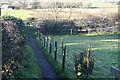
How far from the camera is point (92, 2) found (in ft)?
198

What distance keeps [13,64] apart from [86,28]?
30.1m

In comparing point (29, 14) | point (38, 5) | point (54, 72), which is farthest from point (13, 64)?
point (38, 5)

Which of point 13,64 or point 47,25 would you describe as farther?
point 47,25

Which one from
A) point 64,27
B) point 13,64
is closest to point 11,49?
point 13,64

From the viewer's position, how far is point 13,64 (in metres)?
7.23

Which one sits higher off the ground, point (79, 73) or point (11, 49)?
point (11, 49)

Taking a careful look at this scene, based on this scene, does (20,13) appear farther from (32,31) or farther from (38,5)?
(32,31)

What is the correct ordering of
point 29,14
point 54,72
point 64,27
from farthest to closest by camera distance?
point 29,14 → point 64,27 → point 54,72

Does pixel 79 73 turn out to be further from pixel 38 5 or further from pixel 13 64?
pixel 38 5

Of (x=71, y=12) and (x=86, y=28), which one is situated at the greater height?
(x=71, y=12)

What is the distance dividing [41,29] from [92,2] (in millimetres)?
30752

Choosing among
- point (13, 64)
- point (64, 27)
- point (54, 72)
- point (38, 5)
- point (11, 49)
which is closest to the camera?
point (13, 64)

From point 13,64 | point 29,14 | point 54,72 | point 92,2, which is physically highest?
point 92,2

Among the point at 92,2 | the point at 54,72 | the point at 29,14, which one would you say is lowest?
the point at 54,72
